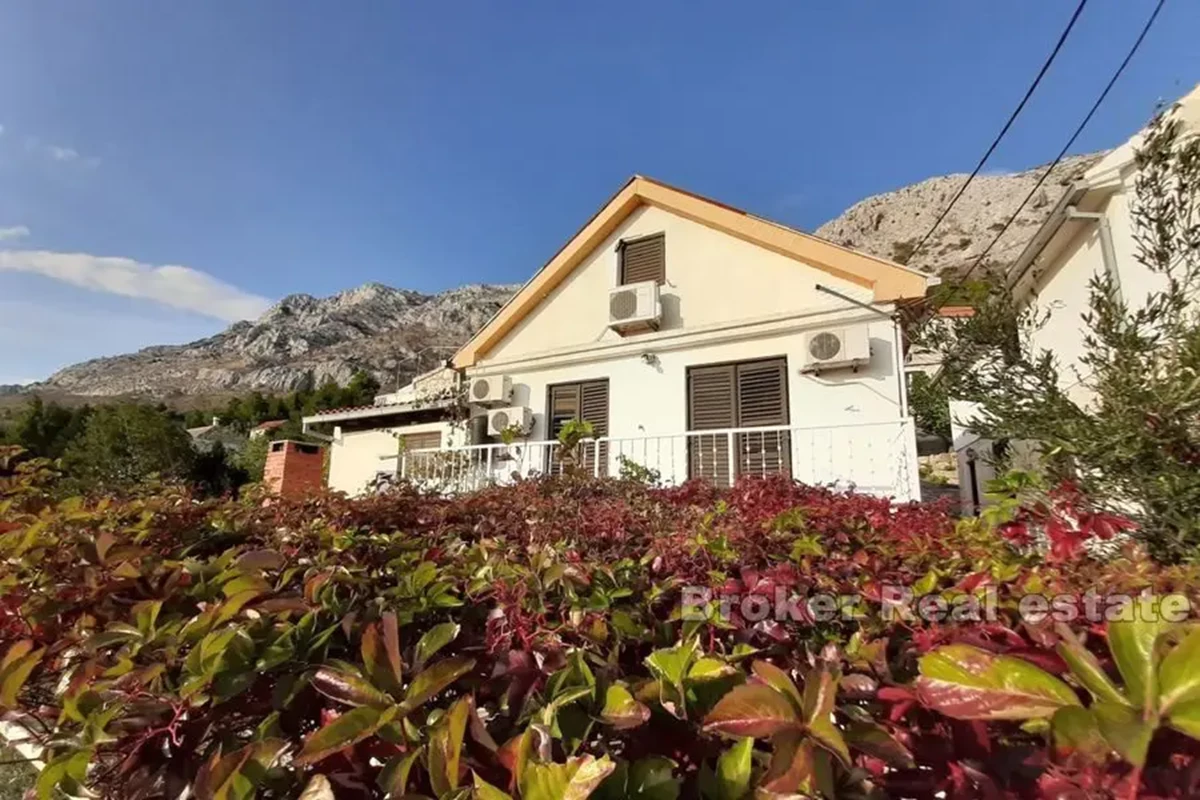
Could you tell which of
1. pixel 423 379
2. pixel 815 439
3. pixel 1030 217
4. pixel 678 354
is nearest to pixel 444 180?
pixel 423 379

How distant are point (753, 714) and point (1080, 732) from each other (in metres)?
0.35

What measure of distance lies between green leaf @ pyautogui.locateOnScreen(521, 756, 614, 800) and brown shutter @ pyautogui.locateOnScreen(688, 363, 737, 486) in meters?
7.61

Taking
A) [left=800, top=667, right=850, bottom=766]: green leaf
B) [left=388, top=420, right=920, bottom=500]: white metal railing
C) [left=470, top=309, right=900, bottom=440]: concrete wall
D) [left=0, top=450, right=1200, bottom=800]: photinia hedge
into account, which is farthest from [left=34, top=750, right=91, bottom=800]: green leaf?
[left=470, top=309, right=900, bottom=440]: concrete wall

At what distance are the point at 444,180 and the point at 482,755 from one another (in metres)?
18.4

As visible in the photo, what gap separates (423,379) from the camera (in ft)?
62.9

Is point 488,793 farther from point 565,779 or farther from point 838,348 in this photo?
point 838,348

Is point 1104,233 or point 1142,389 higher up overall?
point 1104,233

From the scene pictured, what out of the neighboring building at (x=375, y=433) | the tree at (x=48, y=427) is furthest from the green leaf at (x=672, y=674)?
the tree at (x=48, y=427)

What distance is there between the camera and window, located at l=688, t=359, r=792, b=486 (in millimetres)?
7980

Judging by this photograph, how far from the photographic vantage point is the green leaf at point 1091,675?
25.9 inches

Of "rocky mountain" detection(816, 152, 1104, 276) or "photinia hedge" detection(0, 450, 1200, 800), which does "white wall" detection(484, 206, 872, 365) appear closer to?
"photinia hedge" detection(0, 450, 1200, 800)

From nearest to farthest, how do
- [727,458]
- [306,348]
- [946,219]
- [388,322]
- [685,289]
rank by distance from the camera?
[727,458] < [685,289] < [946,219] < [306,348] < [388,322]

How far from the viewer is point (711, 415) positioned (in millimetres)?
8711

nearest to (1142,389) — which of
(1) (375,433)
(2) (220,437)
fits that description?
(1) (375,433)
